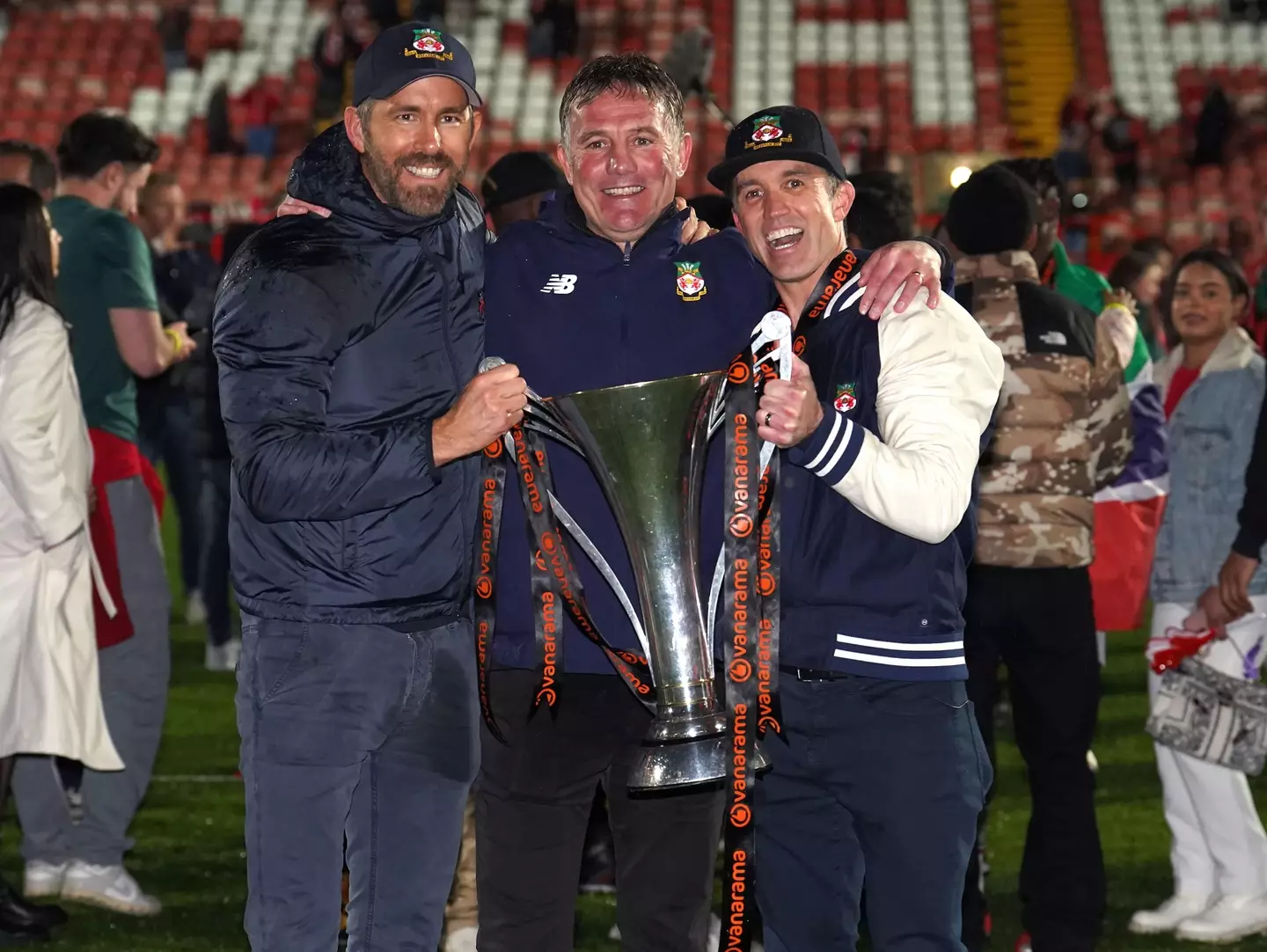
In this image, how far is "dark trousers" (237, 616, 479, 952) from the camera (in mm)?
3242

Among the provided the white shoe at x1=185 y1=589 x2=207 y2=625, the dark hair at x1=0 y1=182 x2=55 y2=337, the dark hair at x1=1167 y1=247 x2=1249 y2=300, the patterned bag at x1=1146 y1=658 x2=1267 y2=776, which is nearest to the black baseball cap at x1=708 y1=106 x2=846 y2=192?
the dark hair at x1=0 y1=182 x2=55 y2=337

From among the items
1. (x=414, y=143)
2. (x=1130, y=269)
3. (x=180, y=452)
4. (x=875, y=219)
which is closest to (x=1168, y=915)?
(x=875, y=219)

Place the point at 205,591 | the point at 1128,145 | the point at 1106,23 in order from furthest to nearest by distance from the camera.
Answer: the point at 1106,23 → the point at 1128,145 → the point at 205,591

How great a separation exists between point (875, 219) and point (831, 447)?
2317mm

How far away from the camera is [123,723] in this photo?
5605 mm

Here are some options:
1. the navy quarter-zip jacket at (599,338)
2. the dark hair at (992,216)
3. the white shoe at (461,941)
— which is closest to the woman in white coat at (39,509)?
the white shoe at (461,941)

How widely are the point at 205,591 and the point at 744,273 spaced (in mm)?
6167

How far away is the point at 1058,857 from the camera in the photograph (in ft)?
15.3

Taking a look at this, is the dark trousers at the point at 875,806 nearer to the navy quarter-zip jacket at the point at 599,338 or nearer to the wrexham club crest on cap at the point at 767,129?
the navy quarter-zip jacket at the point at 599,338

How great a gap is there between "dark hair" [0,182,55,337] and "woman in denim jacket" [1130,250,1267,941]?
337 centimetres

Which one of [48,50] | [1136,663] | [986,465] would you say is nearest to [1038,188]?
[986,465]

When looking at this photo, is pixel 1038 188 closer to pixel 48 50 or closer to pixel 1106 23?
pixel 1106 23

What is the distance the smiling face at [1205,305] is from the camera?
239 inches

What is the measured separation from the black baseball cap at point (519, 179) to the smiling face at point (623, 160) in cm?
211
